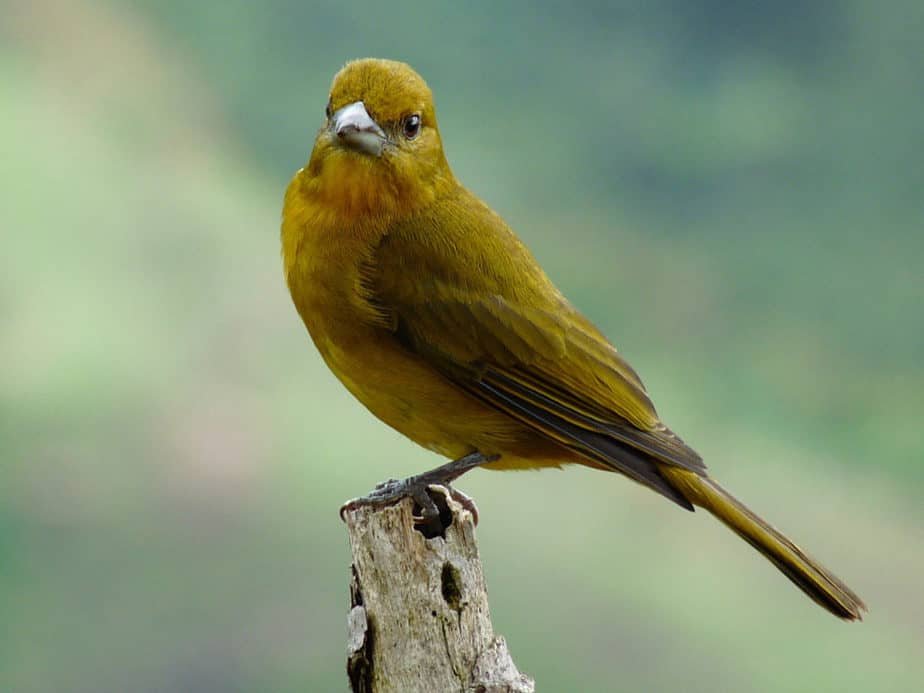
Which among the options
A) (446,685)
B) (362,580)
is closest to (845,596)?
(446,685)

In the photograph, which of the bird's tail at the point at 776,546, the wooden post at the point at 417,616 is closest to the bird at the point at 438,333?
the bird's tail at the point at 776,546

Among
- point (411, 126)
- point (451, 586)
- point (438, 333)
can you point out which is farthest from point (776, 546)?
point (411, 126)

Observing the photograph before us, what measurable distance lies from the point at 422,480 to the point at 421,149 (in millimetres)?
1068

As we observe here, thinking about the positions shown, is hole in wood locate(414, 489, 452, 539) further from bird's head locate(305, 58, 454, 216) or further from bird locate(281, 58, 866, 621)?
bird's head locate(305, 58, 454, 216)

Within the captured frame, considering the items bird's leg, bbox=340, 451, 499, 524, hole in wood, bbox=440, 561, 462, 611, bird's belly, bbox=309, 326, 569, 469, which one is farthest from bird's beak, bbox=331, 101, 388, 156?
hole in wood, bbox=440, 561, 462, 611

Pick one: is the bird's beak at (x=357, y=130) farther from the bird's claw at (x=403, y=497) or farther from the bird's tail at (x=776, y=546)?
the bird's tail at (x=776, y=546)

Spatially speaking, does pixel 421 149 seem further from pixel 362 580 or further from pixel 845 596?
pixel 845 596

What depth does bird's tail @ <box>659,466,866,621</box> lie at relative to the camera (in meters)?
3.38

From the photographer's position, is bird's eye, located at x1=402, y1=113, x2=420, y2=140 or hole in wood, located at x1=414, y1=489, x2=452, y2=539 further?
bird's eye, located at x1=402, y1=113, x2=420, y2=140

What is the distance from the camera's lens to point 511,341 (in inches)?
141

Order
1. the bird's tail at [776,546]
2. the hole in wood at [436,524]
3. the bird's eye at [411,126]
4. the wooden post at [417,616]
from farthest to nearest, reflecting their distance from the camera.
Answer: the bird's eye at [411,126]
the bird's tail at [776,546]
the hole in wood at [436,524]
the wooden post at [417,616]

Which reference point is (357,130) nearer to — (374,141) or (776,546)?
(374,141)

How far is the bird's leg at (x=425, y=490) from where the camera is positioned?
129 inches

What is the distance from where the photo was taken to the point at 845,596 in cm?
339
